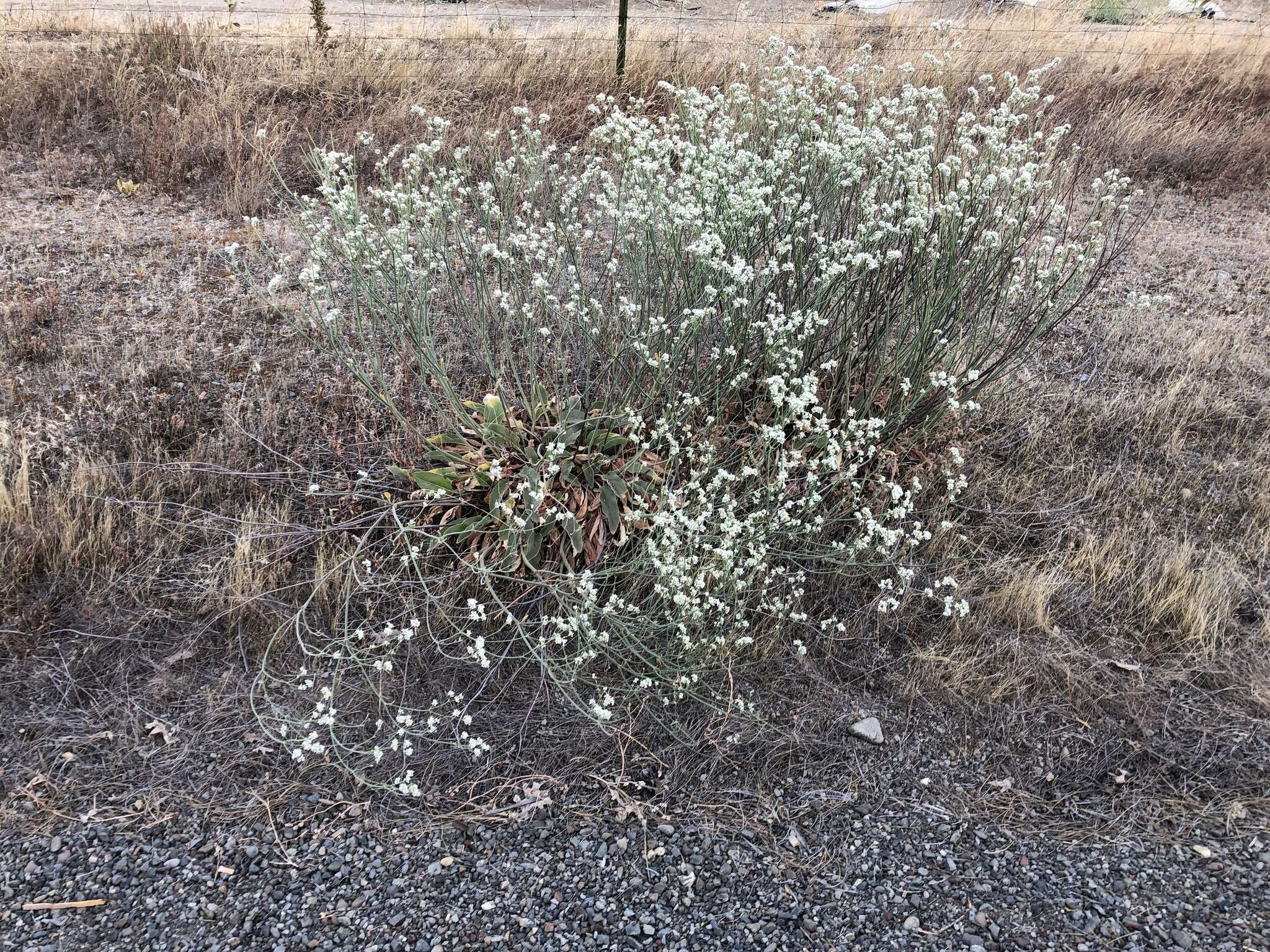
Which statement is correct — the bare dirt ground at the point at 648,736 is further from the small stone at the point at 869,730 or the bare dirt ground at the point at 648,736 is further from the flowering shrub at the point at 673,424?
the flowering shrub at the point at 673,424

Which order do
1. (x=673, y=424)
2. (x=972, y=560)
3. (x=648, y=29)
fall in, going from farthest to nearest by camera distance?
(x=648, y=29) → (x=972, y=560) → (x=673, y=424)

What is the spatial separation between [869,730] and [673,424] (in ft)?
4.63

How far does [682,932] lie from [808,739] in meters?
0.91

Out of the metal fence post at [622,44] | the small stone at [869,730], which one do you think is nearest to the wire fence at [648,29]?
the metal fence post at [622,44]

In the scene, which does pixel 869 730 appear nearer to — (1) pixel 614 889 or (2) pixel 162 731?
(1) pixel 614 889

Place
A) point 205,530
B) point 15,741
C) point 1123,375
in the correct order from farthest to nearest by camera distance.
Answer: point 1123,375
point 205,530
point 15,741

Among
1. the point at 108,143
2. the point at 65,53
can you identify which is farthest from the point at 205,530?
the point at 65,53

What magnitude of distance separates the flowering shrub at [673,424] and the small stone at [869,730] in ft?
1.40

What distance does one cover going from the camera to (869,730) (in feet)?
10.9

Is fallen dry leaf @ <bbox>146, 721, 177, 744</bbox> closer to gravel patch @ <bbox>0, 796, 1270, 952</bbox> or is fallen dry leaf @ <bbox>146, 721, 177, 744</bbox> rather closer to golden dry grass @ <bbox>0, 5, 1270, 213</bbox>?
gravel patch @ <bbox>0, 796, 1270, 952</bbox>

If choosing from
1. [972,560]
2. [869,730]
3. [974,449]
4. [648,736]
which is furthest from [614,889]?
[974,449]

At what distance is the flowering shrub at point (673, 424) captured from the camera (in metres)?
3.36

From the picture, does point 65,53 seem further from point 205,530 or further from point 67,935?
point 67,935

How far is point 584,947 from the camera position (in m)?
2.56
